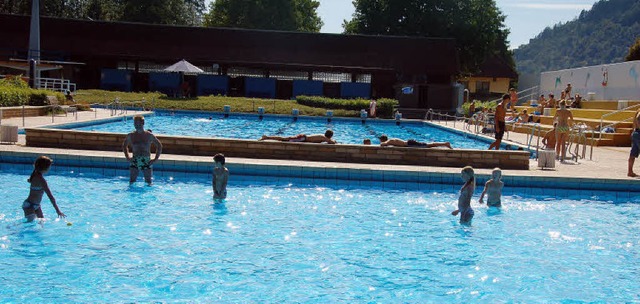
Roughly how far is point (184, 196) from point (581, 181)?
6.92 meters

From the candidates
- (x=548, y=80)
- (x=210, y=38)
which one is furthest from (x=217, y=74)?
(x=548, y=80)

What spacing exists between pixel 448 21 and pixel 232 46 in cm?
1882

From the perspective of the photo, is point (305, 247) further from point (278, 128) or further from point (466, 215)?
point (278, 128)

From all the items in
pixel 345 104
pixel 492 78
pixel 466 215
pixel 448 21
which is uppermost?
pixel 448 21

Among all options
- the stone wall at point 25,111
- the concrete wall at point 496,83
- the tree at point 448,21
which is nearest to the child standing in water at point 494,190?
the stone wall at point 25,111

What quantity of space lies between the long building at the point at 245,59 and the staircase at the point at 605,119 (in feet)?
39.8

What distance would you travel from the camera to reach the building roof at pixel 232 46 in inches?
1433

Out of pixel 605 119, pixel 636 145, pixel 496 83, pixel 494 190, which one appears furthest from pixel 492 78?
pixel 494 190

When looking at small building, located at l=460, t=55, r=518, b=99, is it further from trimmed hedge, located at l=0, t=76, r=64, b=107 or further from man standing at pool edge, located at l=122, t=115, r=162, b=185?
man standing at pool edge, located at l=122, t=115, r=162, b=185

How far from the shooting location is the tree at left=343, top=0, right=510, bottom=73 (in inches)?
1896

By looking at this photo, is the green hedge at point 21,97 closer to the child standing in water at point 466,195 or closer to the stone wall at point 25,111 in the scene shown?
the stone wall at point 25,111

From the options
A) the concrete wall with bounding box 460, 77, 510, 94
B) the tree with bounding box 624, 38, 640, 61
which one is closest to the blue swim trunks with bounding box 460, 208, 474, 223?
the tree with bounding box 624, 38, 640, 61

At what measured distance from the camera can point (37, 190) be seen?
755cm

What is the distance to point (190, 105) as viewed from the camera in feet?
93.7
